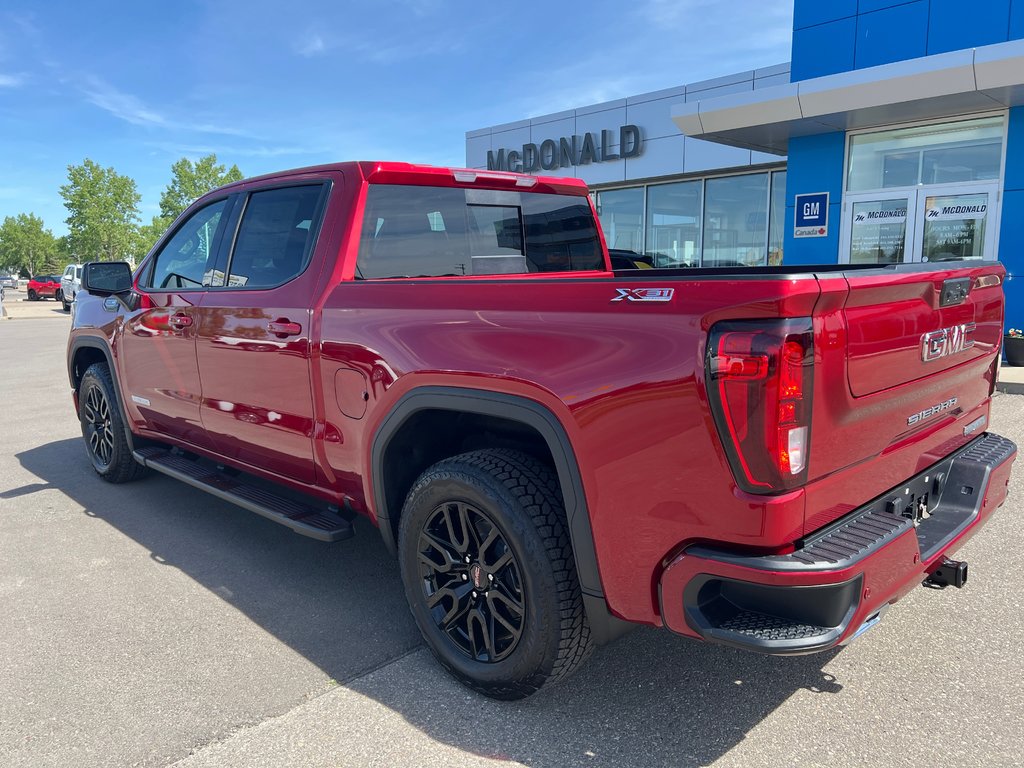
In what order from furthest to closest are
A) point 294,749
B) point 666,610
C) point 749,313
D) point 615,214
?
point 615,214, point 294,749, point 666,610, point 749,313

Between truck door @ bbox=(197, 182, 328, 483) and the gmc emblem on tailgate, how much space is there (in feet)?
7.90

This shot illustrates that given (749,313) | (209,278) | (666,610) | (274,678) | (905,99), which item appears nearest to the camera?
(749,313)

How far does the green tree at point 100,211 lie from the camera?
56.4 meters

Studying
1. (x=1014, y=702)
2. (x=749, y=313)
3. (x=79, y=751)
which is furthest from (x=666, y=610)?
(x=79, y=751)

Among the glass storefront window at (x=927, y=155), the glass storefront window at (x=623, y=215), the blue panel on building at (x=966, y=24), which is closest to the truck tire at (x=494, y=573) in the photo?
the glass storefront window at (x=927, y=155)

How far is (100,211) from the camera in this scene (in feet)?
187

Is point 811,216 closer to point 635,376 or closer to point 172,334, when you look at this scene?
point 172,334

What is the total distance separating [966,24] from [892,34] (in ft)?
3.63

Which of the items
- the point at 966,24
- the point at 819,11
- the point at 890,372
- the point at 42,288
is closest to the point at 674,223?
the point at 819,11

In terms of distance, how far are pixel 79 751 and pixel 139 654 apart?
626 millimetres

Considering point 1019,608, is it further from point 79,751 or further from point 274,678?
point 79,751

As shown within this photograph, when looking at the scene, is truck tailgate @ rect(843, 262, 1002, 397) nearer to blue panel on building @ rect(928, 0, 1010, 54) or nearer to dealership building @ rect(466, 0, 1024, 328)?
dealership building @ rect(466, 0, 1024, 328)

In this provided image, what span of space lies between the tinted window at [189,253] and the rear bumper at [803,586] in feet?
10.8

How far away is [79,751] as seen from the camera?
2.50m
